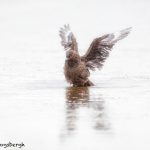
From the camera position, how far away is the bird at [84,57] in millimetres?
13586

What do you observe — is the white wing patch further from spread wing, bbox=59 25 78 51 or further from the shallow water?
the shallow water

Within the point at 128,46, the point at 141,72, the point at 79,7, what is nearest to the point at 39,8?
the point at 79,7

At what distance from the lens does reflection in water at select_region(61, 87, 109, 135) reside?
31.0ft

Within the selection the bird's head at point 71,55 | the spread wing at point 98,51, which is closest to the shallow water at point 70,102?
the spread wing at point 98,51

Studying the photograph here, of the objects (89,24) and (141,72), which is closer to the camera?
(141,72)

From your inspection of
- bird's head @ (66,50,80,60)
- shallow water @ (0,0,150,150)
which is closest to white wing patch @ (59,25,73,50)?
shallow water @ (0,0,150,150)

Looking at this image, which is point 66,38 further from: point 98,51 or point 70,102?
point 70,102

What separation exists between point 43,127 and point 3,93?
3429 mm

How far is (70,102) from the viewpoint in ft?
38.0

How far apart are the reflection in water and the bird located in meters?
0.23

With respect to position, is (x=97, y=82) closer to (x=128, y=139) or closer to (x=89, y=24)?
(x=128, y=139)

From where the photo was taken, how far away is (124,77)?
15.1m

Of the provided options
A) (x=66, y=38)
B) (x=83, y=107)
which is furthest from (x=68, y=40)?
(x=83, y=107)

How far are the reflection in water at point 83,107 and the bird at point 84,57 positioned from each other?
0.75 feet
